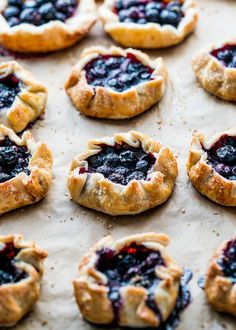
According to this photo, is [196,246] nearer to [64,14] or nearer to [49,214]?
[49,214]

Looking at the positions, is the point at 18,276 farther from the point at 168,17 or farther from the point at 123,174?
the point at 168,17

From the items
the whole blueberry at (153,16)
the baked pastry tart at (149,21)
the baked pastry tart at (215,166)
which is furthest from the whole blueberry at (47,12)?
the baked pastry tart at (215,166)

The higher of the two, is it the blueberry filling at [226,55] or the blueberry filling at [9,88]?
the blueberry filling at [226,55]

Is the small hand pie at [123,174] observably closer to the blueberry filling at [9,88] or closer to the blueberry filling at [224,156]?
the blueberry filling at [224,156]

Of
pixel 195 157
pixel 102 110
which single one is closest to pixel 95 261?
pixel 195 157

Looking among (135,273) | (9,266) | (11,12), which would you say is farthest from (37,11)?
(135,273)
